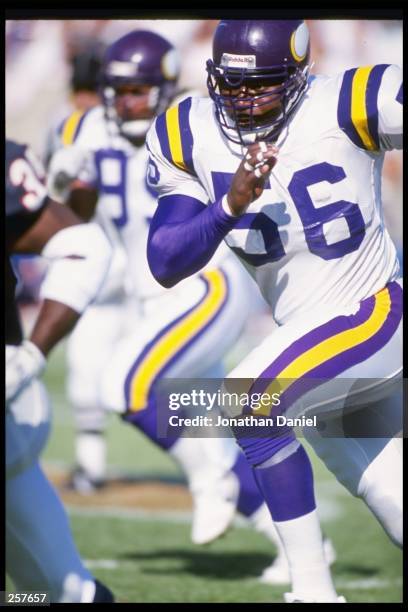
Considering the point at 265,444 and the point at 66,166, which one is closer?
the point at 265,444

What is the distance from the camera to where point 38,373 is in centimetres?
243

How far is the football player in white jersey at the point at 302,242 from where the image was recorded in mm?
2178

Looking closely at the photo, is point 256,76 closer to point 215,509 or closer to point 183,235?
point 183,235

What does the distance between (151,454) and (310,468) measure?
10.7ft

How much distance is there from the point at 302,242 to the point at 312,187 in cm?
11

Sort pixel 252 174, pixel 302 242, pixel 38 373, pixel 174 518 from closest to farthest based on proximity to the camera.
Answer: pixel 252 174 < pixel 302 242 < pixel 38 373 < pixel 174 518

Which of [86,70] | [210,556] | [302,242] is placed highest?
[86,70]

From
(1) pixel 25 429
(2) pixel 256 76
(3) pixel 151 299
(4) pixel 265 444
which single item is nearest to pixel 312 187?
(2) pixel 256 76

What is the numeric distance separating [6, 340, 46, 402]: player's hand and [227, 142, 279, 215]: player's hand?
23.5 inches

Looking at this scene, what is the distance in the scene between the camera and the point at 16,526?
246 centimetres

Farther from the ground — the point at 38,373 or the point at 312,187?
the point at 312,187

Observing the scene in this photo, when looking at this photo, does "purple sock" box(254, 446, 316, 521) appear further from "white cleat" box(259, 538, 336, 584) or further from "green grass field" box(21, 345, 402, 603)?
"white cleat" box(259, 538, 336, 584)

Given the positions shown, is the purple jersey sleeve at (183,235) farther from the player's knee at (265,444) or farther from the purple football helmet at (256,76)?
the player's knee at (265,444)

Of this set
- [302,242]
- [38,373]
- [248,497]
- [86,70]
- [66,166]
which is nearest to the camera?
[302,242]
